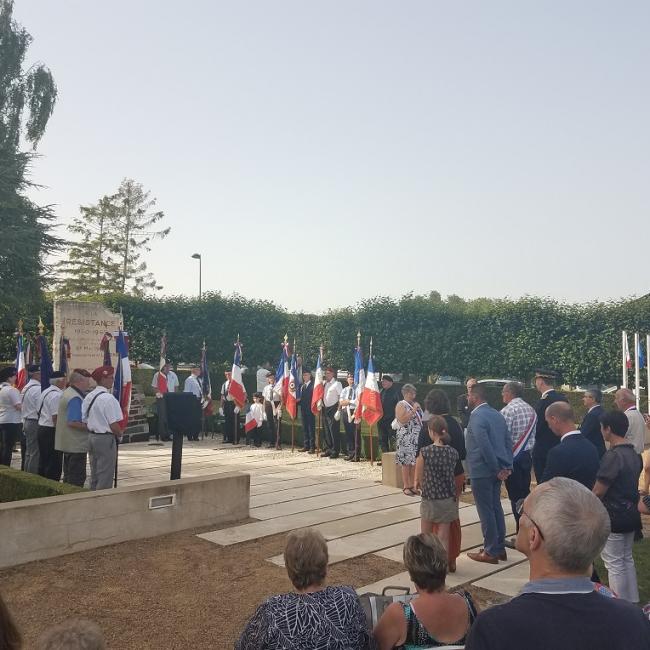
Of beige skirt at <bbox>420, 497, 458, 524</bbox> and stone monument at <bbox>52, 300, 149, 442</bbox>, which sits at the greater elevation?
stone monument at <bbox>52, 300, 149, 442</bbox>

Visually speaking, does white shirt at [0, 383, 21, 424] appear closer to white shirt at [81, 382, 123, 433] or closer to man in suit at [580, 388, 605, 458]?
white shirt at [81, 382, 123, 433]

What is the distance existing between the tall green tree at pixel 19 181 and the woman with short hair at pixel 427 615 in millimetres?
28869

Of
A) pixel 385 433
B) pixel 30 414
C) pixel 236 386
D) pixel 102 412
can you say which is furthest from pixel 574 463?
pixel 236 386

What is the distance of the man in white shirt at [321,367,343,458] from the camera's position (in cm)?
1545

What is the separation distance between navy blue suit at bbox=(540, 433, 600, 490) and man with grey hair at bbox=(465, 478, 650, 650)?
3.77 metres

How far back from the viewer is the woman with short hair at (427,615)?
3084 mm

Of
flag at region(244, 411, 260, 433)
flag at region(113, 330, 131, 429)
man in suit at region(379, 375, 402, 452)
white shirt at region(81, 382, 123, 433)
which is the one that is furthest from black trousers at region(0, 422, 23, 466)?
man in suit at region(379, 375, 402, 452)

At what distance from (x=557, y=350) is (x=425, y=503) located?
21.8 m

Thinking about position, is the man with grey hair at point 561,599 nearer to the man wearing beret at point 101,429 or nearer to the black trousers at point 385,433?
the man wearing beret at point 101,429

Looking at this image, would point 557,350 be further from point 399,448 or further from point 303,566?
point 303,566

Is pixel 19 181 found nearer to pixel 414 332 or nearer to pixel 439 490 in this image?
pixel 414 332

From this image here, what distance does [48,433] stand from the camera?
1022 cm

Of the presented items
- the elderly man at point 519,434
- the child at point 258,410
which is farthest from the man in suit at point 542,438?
the child at point 258,410

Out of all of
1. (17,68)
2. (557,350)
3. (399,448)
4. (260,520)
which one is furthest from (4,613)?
(17,68)
